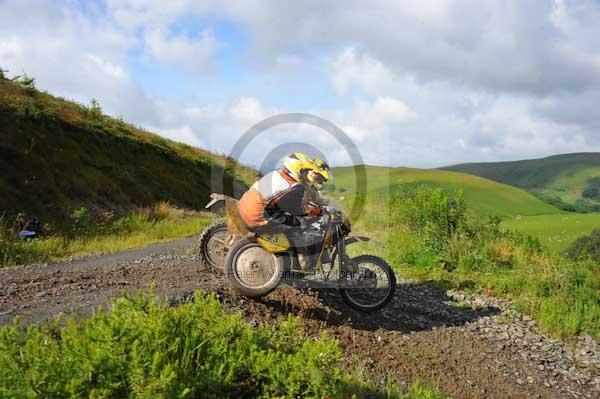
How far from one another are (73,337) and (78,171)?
16.5 metres

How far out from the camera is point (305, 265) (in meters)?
6.92

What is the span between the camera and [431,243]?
439 inches

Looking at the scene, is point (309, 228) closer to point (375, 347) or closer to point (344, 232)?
point (344, 232)

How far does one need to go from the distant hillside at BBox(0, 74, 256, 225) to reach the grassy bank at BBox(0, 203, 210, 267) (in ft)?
3.93

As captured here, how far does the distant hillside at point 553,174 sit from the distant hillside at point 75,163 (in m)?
114

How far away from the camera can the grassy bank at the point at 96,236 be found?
1051cm

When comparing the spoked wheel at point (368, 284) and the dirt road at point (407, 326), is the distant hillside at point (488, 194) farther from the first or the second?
the spoked wheel at point (368, 284)

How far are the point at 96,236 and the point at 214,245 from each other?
635 centimetres

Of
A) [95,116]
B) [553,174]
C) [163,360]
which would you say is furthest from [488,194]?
[553,174]

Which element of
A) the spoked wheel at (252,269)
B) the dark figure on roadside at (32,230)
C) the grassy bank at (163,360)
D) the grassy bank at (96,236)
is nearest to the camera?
the grassy bank at (163,360)

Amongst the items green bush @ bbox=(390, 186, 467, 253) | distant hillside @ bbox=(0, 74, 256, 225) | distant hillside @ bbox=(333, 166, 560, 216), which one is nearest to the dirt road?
green bush @ bbox=(390, 186, 467, 253)

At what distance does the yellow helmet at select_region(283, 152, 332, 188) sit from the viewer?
6824 millimetres

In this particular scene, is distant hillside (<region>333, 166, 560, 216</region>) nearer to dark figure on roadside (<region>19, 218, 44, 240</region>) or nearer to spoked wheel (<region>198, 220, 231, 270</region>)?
dark figure on roadside (<region>19, 218, 44, 240</region>)

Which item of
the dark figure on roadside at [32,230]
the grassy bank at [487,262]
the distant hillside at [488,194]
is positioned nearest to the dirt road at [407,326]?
the grassy bank at [487,262]
